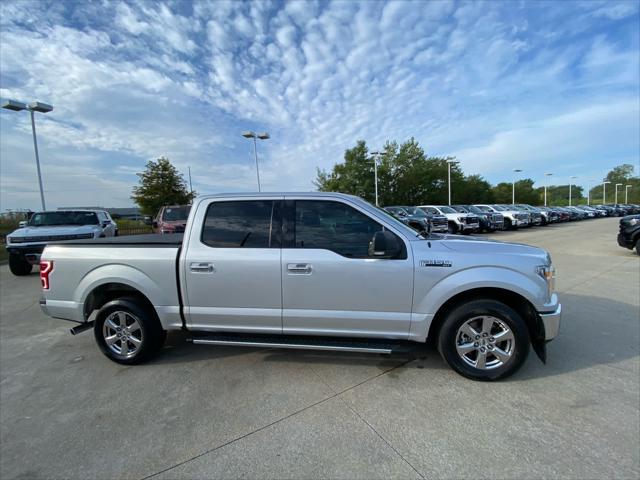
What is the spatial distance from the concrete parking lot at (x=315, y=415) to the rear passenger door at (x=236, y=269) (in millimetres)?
586

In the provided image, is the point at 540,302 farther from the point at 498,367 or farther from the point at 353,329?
the point at 353,329

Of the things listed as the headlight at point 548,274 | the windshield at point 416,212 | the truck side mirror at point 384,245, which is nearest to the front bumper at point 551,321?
the headlight at point 548,274

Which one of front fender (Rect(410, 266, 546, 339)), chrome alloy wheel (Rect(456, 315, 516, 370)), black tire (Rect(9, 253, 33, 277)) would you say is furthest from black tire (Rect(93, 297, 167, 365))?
black tire (Rect(9, 253, 33, 277))

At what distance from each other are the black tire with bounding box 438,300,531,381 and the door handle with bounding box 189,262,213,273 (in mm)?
2424

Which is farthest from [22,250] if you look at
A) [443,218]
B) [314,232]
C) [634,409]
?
[443,218]

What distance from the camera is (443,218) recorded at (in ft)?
56.4

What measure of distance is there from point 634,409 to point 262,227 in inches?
143

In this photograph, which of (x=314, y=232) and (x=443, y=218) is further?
(x=443, y=218)

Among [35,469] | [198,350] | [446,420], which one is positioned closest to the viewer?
[35,469]

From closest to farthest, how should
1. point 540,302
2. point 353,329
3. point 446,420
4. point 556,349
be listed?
point 446,420 → point 540,302 → point 353,329 → point 556,349

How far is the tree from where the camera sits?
25906 millimetres

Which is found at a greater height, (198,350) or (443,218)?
(443,218)

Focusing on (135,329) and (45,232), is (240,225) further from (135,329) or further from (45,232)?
(45,232)

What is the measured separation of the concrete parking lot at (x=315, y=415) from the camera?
6.98 ft
